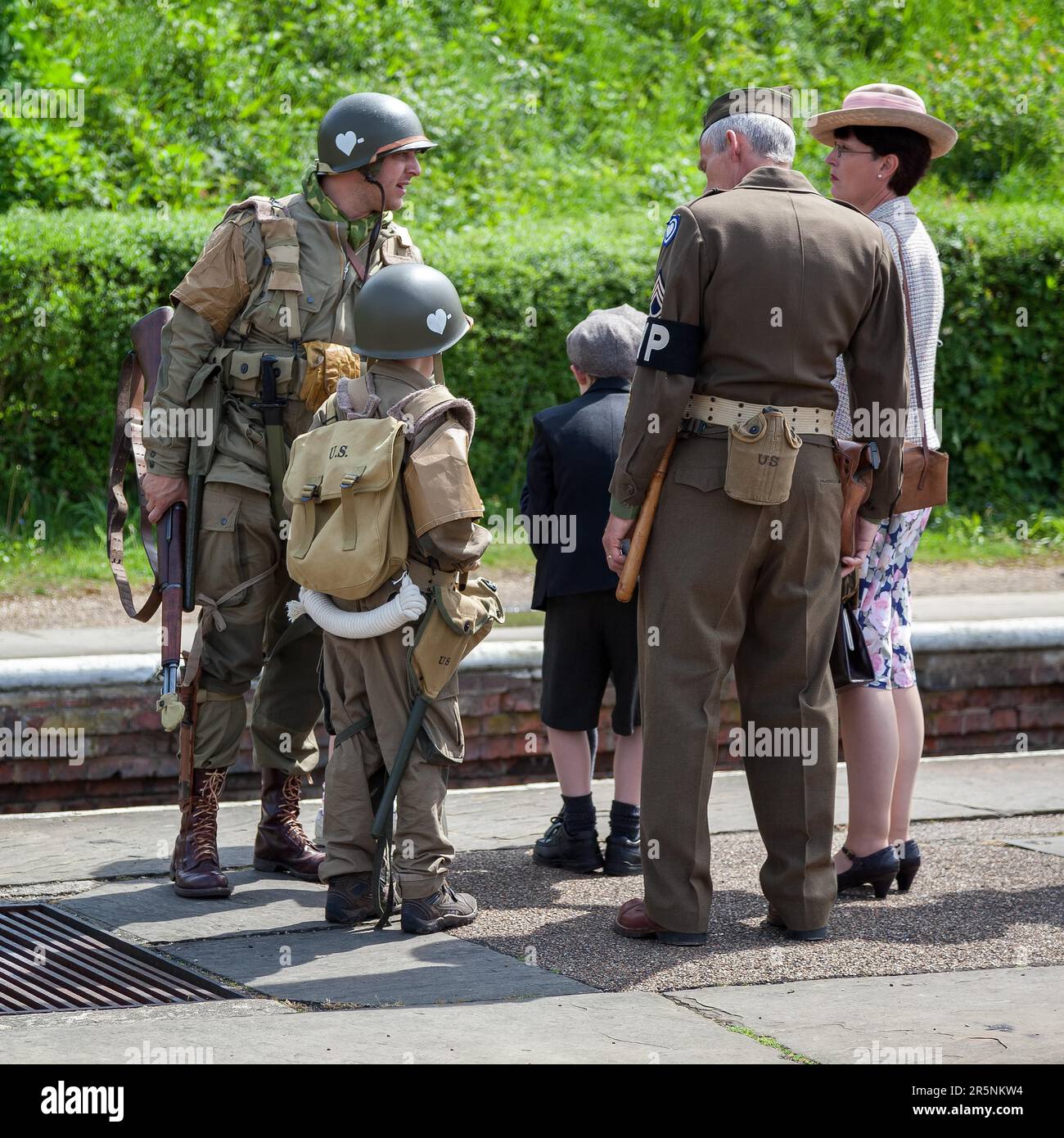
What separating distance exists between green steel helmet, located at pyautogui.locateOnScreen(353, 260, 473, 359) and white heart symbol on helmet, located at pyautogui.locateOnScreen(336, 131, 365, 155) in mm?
536

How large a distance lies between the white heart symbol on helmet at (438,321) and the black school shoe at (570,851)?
164cm

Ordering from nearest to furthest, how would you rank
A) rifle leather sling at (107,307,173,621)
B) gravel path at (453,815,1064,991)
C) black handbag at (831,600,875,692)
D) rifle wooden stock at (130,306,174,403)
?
1. gravel path at (453,815,1064,991)
2. black handbag at (831,600,875,692)
3. rifle wooden stock at (130,306,174,403)
4. rifle leather sling at (107,307,173,621)

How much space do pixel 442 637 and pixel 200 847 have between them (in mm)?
1041

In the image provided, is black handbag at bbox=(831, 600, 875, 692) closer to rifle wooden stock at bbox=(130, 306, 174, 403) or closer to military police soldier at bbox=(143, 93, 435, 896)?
military police soldier at bbox=(143, 93, 435, 896)

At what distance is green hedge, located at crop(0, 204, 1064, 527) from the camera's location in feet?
30.9

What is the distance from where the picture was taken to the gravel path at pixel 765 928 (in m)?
4.03

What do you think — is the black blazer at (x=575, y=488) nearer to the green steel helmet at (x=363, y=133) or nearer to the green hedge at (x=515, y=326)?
the green steel helmet at (x=363, y=133)

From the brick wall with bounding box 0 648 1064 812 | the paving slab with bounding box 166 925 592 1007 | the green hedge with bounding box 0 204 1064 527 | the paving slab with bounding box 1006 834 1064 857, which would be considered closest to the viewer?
the paving slab with bounding box 166 925 592 1007

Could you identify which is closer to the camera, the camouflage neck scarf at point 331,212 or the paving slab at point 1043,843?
the camouflage neck scarf at point 331,212

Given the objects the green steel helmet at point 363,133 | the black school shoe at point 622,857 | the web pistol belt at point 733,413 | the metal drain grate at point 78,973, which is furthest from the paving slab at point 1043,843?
the green steel helmet at point 363,133

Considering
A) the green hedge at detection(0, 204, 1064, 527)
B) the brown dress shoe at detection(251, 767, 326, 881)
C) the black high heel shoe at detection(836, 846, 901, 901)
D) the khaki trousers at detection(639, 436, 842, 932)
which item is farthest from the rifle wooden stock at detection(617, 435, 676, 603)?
the green hedge at detection(0, 204, 1064, 527)

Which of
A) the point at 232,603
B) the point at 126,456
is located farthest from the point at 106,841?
the point at 126,456

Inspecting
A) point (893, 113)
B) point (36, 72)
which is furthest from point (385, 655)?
point (36, 72)

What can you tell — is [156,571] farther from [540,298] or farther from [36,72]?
[36,72]
